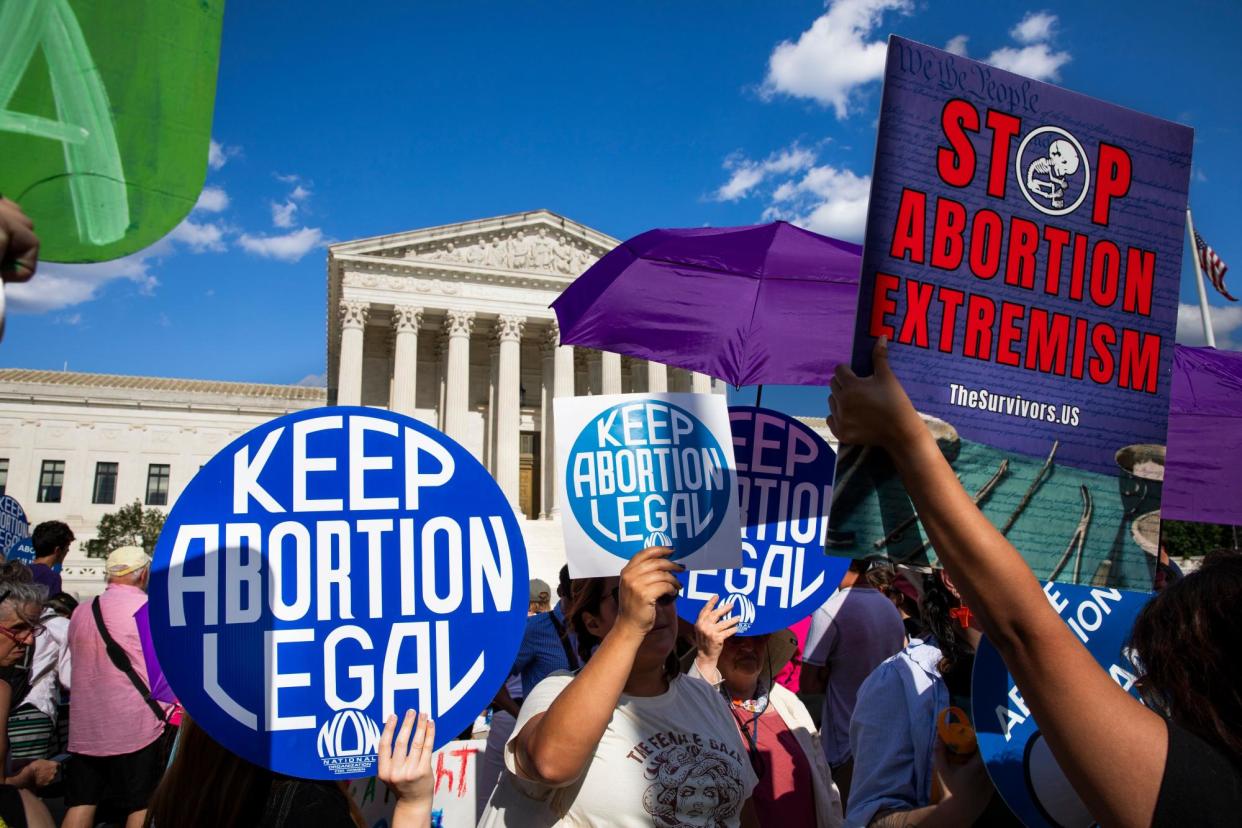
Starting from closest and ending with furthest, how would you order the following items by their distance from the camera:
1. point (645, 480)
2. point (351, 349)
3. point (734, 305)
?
point (645, 480) < point (734, 305) < point (351, 349)

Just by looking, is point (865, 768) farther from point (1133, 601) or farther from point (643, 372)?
point (643, 372)

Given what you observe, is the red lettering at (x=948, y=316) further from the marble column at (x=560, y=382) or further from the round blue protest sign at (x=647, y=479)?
the marble column at (x=560, y=382)

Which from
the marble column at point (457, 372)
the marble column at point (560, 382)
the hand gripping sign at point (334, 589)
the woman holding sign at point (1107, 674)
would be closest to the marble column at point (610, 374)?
the marble column at point (560, 382)

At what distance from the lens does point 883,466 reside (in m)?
1.67

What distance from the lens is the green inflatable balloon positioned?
1276 millimetres

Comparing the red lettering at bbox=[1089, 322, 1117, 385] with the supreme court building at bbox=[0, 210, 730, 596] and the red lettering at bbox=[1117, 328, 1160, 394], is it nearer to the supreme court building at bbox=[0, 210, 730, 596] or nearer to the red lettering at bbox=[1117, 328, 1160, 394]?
the red lettering at bbox=[1117, 328, 1160, 394]

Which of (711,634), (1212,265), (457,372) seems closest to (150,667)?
(711,634)

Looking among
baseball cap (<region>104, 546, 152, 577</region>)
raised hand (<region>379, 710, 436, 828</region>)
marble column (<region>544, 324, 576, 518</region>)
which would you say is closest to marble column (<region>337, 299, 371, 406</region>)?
marble column (<region>544, 324, 576, 518</region>)

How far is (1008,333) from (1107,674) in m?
0.84

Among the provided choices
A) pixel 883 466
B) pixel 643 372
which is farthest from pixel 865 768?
pixel 643 372

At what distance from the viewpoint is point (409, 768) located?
1.70 metres

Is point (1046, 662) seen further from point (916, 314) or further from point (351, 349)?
point (351, 349)

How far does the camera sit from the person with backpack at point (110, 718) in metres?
4.60

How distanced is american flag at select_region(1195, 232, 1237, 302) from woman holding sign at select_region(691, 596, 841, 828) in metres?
15.4
